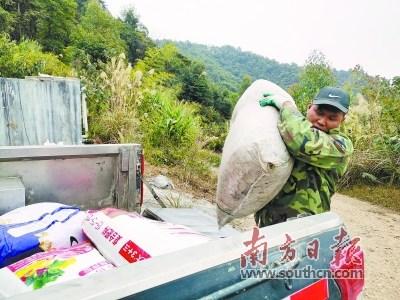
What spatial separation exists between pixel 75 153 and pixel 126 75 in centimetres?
618

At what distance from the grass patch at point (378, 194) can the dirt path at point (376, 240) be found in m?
0.20

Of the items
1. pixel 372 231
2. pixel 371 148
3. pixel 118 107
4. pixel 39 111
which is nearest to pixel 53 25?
pixel 118 107

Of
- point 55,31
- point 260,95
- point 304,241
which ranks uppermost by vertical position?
point 55,31

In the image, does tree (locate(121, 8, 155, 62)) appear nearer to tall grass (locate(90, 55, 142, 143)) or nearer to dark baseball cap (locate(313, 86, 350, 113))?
tall grass (locate(90, 55, 142, 143))

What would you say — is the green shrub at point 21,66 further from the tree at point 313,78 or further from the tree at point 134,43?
the tree at point 134,43

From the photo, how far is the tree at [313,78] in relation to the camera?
13262 millimetres

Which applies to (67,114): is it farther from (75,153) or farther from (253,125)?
(253,125)

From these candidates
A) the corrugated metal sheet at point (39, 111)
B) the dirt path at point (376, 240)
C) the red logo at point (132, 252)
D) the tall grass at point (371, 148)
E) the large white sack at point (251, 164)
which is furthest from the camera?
the tall grass at point (371, 148)

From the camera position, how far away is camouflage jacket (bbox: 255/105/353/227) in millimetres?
1474

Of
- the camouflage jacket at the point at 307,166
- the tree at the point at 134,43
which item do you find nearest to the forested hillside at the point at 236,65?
the tree at the point at 134,43

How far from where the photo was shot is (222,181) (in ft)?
5.15

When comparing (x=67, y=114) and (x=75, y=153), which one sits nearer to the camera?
(x=75, y=153)

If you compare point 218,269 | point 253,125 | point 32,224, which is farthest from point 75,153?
point 218,269

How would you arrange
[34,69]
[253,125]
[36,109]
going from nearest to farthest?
1. [253,125]
2. [36,109]
3. [34,69]
